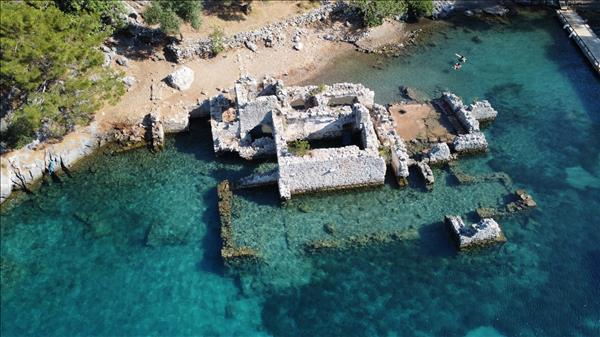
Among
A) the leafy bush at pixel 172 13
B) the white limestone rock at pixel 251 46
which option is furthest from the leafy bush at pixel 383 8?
the leafy bush at pixel 172 13

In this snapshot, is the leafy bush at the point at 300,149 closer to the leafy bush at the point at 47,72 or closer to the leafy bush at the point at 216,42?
the leafy bush at the point at 47,72

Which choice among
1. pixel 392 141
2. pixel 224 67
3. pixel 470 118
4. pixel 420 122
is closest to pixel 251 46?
pixel 224 67

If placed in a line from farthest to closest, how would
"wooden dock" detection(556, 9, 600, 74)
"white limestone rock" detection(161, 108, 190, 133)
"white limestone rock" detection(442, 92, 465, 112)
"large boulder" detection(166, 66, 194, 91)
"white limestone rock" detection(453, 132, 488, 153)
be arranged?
"wooden dock" detection(556, 9, 600, 74), "large boulder" detection(166, 66, 194, 91), "white limestone rock" detection(442, 92, 465, 112), "white limestone rock" detection(161, 108, 190, 133), "white limestone rock" detection(453, 132, 488, 153)

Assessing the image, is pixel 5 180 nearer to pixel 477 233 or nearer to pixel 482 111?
pixel 477 233

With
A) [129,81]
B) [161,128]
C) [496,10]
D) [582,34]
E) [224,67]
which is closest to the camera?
[161,128]

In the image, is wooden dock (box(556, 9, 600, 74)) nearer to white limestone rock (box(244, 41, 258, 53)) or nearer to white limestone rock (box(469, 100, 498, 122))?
white limestone rock (box(469, 100, 498, 122))

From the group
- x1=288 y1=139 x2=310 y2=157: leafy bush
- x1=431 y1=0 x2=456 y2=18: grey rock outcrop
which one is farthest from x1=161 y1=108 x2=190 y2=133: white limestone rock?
x1=431 y1=0 x2=456 y2=18: grey rock outcrop
